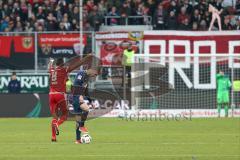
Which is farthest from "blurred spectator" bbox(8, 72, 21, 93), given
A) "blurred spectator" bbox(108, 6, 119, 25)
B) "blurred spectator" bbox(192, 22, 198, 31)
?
"blurred spectator" bbox(192, 22, 198, 31)

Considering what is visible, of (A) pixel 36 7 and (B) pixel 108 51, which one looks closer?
(B) pixel 108 51

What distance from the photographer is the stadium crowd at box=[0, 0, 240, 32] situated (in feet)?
125

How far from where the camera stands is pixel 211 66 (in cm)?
3612

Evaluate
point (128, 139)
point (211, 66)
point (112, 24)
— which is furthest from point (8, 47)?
point (128, 139)

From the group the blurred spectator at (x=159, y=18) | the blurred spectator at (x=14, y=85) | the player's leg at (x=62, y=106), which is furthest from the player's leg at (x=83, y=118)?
the blurred spectator at (x=159, y=18)

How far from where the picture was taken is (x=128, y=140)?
23641 mm

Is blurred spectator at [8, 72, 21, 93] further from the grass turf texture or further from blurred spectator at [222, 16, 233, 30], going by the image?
blurred spectator at [222, 16, 233, 30]

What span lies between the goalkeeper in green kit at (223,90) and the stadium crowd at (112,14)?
4188 mm

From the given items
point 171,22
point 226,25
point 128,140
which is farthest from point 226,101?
point 128,140

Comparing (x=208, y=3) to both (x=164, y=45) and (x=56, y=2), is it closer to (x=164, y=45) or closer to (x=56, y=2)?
(x=164, y=45)

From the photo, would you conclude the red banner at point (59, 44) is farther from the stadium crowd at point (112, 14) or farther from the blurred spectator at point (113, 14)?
the blurred spectator at point (113, 14)

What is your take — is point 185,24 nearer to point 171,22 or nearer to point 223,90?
point 171,22

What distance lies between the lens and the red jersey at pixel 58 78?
76.7 feet

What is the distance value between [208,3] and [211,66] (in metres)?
3.95
